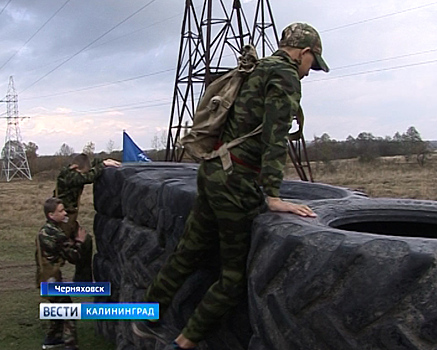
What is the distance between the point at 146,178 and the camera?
3922 mm

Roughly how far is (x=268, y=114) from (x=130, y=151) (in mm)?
7736

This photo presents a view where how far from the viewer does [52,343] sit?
4.71 metres

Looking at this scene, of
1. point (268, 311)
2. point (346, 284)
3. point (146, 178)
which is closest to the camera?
point (346, 284)

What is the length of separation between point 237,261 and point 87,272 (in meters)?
3.19

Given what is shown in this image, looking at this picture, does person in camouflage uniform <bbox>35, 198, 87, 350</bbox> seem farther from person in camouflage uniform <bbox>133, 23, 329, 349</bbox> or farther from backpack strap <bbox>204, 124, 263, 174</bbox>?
backpack strap <bbox>204, 124, 263, 174</bbox>

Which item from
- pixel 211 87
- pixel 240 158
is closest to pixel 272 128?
pixel 240 158

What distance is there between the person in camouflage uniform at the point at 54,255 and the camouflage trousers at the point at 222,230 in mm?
2068

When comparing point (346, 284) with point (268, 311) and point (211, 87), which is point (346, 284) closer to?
point (268, 311)

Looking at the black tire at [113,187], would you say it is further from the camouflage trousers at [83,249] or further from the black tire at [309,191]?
the black tire at [309,191]

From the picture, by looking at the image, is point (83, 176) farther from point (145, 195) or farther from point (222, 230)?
point (222, 230)

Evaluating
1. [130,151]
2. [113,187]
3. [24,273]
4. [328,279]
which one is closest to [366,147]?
[130,151]

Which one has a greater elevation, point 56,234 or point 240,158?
point 240,158

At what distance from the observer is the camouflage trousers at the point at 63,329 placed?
4559mm

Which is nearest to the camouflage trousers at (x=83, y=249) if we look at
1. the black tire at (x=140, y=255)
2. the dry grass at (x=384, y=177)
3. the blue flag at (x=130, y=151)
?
the black tire at (x=140, y=255)
